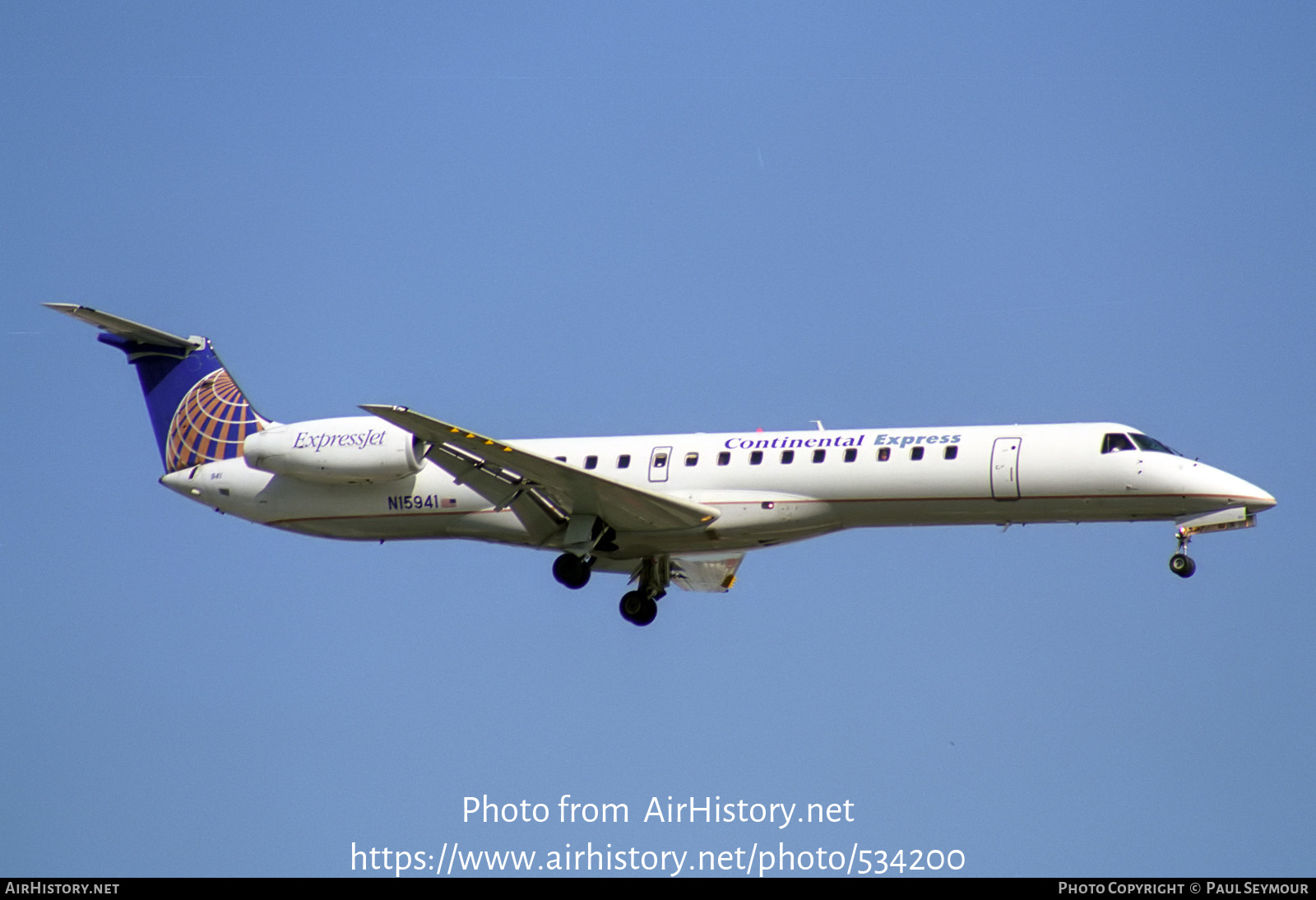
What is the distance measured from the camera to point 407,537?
3034 centimetres

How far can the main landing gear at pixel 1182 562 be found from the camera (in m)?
26.8

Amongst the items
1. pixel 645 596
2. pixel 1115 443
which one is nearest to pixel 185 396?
pixel 645 596

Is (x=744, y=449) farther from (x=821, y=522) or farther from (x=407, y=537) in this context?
(x=407, y=537)

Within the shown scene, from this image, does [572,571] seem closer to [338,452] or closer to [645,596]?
[645,596]

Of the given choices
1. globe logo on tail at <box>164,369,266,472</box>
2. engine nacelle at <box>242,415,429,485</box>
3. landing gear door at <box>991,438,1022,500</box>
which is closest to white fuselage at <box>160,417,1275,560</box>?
landing gear door at <box>991,438,1022,500</box>

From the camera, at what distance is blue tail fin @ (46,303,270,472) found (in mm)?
32031

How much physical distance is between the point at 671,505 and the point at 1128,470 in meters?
6.85

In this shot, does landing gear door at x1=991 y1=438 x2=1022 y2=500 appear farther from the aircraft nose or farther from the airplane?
the aircraft nose

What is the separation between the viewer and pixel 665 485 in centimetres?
2880

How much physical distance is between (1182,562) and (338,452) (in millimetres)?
13397
